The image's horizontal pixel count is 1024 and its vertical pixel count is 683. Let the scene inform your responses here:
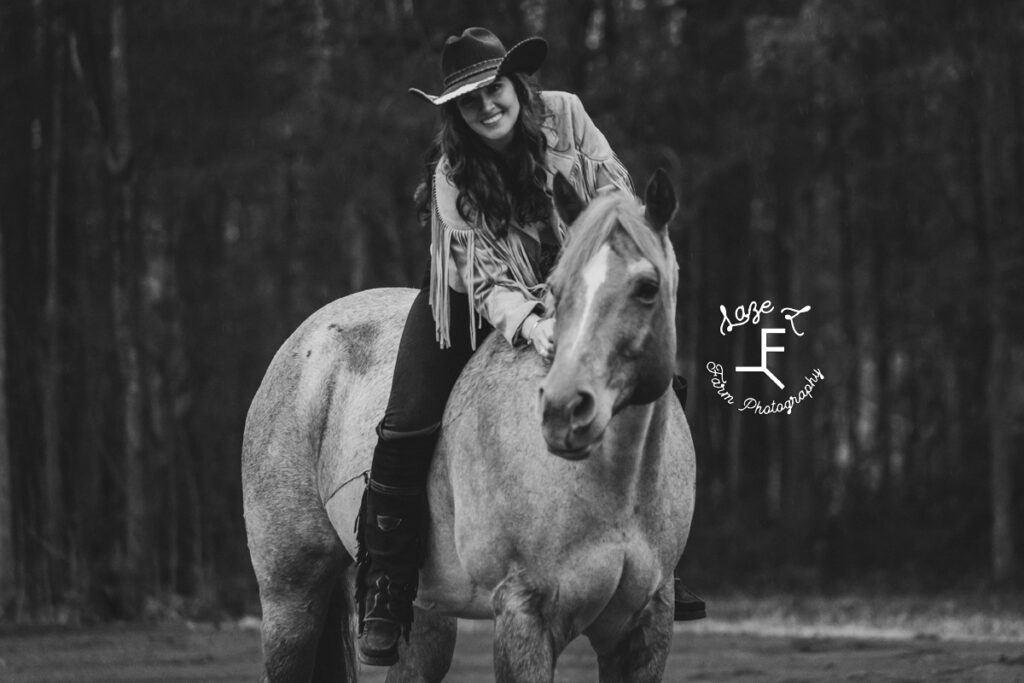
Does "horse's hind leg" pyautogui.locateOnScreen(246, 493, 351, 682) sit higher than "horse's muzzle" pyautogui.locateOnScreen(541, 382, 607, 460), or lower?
lower

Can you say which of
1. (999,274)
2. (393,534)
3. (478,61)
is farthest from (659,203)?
(999,274)

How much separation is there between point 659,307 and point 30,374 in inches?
560

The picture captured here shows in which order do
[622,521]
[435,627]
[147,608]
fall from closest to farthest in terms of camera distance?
1. [622,521]
2. [435,627]
3. [147,608]

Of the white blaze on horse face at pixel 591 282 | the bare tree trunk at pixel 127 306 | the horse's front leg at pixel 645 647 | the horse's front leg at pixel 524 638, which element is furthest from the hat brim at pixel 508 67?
the bare tree trunk at pixel 127 306

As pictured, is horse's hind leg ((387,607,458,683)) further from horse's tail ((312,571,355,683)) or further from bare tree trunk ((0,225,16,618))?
bare tree trunk ((0,225,16,618))

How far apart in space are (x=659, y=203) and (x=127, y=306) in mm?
12287

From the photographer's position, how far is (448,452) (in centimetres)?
521

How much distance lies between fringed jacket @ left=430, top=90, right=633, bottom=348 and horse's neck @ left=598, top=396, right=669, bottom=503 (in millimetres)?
647

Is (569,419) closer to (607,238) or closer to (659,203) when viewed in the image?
(607,238)

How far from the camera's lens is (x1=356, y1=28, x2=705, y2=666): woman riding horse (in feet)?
16.7

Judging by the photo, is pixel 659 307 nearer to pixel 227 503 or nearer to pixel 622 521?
pixel 622 521

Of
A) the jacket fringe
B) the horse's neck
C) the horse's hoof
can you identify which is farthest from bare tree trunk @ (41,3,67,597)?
the horse's neck

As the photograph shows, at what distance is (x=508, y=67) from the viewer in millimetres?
5074

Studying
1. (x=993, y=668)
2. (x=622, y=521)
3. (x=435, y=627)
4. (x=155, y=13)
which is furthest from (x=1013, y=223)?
(x=622, y=521)
